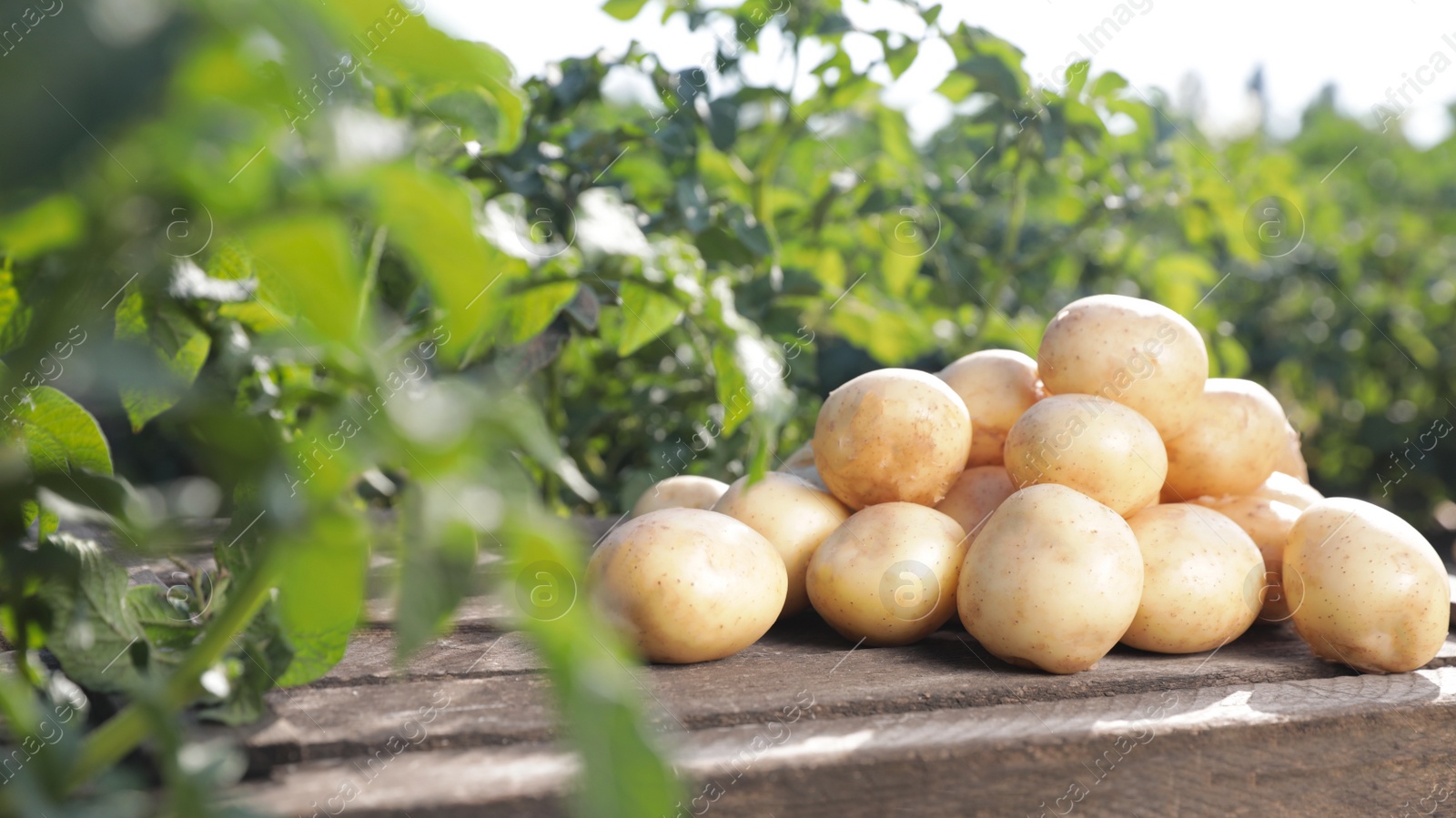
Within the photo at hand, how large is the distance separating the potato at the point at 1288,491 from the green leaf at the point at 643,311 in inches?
29.0

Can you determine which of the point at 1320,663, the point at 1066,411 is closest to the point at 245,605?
the point at 1066,411

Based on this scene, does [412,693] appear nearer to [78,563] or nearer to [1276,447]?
[78,563]

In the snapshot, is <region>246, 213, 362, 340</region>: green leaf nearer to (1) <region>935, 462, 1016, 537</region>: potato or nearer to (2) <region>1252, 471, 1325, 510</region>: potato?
(1) <region>935, 462, 1016, 537</region>: potato

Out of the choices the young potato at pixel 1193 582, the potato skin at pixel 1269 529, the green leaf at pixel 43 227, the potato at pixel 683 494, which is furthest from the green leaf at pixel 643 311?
the green leaf at pixel 43 227

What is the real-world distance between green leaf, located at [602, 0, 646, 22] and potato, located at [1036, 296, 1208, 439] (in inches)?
36.9

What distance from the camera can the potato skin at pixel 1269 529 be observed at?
44.8 inches

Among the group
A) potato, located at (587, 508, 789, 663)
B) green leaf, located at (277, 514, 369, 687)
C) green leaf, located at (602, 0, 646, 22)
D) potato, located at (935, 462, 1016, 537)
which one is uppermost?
green leaf, located at (602, 0, 646, 22)

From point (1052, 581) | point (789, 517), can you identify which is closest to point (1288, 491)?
point (1052, 581)

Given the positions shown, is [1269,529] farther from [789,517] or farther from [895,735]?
[895,735]

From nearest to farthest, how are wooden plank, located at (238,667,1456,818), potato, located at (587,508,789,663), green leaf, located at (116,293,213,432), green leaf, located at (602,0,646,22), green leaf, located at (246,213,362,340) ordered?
green leaf, located at (246,213,362,340), wooden plank, located at (238,667,1456,818), green leaf, located at (116,293,213,432), potato, located at (587,508,789,663), green leaf, located at (602,0,646,22)

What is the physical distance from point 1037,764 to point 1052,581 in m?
0.23

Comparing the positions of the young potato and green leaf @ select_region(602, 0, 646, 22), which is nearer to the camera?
the young potato

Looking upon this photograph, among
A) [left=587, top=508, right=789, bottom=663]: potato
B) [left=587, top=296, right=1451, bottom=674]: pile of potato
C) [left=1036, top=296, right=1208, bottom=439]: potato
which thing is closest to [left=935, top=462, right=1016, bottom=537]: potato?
[left=587, top=296, right=1451, bottom=674]: pile of potato

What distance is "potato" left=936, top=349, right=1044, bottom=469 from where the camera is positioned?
3.96ft
